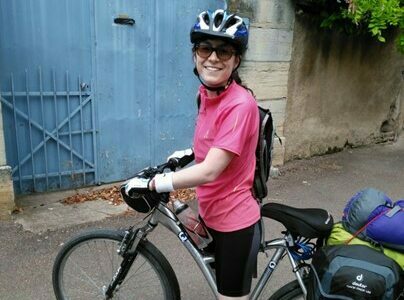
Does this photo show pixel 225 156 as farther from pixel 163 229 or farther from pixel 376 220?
pixel 163 229

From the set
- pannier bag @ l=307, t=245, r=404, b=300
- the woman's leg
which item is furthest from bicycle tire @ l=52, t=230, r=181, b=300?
pannier bag @ l=307, t=245, r=404, b=300

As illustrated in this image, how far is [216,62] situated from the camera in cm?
201

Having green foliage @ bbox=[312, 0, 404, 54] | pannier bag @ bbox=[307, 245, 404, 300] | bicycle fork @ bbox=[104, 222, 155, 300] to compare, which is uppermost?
green foliage @ bbox=[312, 0, 404, 54]

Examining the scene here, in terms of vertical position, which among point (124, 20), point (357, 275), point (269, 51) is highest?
point (124, 20)

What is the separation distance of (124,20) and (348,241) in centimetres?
357

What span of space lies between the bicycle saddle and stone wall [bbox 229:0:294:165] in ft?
11.3

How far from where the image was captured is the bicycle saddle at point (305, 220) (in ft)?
6.58

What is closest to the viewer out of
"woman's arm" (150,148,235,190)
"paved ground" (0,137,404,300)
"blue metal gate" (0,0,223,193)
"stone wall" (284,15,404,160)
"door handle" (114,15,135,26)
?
"woman's arm" (150,148,235,190)

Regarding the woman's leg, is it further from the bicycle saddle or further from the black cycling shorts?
the bicycle saddle

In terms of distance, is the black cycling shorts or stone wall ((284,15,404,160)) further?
stone wall ((284,15,404,160))

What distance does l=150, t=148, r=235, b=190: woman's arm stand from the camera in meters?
1.91

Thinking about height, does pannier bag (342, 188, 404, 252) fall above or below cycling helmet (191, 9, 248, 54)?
below

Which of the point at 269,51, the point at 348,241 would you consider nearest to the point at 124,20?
the point at 269,51

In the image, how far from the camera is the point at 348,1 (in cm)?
513
